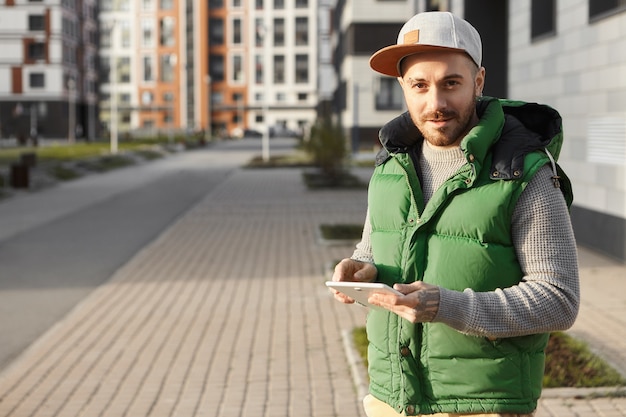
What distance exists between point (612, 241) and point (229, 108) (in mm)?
116308

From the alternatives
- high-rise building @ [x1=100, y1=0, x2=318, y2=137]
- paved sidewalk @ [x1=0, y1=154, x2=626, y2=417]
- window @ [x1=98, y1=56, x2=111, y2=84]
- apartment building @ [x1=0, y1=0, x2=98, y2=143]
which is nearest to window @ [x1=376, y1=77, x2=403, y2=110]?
paved sidewalk @ [x1=0, y1=154, x2=626, y2=417]

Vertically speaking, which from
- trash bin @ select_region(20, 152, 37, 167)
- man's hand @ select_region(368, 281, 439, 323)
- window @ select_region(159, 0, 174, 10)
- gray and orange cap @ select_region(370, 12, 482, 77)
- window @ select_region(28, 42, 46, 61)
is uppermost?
window @ select_region(159, 0, 174, 10)

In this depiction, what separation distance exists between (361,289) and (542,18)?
14.5m

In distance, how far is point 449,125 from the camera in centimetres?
286

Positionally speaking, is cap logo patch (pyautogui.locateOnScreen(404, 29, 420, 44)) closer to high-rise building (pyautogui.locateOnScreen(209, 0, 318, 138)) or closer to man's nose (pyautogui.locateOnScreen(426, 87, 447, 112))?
man's nose (pyautogui.locateOnScreen(426, 87, 447, 112))

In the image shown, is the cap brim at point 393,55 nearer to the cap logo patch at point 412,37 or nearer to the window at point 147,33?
the cap logo patch at point 412,37

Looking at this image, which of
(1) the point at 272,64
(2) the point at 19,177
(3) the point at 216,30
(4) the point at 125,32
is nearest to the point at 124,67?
(4) the point at 125,32

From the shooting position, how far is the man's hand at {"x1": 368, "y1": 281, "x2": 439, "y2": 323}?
2.60 meters

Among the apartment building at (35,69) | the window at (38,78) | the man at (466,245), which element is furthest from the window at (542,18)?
the window at (38,78)

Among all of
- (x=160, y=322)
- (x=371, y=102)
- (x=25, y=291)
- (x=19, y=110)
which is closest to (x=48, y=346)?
(x=160, y=322)

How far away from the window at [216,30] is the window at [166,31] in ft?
14.9

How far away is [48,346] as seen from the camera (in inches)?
334

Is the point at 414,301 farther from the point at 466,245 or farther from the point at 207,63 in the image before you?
the point at 207,63

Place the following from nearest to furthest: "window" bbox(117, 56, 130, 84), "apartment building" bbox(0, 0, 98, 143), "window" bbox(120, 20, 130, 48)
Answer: "apartment building" bbox(0, 0, 98, 143) < "window" bbox(120, 20, 130, 48) < "window" bbox(117, 56, 130, 84)
